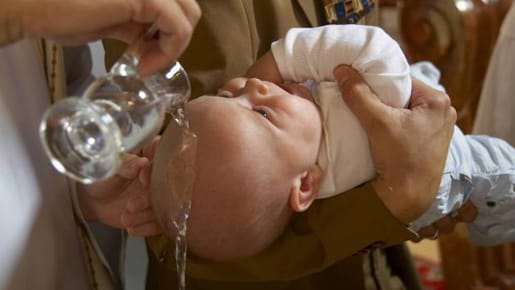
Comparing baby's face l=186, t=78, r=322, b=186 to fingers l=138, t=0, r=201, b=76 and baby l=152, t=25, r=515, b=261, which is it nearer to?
baby l=152, t=25, r=515, b=261

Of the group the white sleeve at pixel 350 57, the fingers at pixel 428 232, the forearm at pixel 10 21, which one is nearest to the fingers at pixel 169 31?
the forearm at pixel 10 21

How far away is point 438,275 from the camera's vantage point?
5.00ft

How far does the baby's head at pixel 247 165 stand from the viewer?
0.70 m

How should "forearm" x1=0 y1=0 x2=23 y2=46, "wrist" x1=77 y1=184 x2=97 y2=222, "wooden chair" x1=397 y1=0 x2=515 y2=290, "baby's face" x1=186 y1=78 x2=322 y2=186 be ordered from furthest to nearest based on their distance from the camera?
"wooden chair" x1=397 y1=0 x2=515 y2=290
"wrist" x1=77 y1=184 x2=97 y2=222
"baby's face" x1=186 y1=78 x2=322 y2=186
"forearm" x1=0 y1=0 x2=23 y2=46

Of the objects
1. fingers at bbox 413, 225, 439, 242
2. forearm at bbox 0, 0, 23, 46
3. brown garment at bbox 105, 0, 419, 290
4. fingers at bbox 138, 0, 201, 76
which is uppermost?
forearm at bbox 0, 0, 23, 46

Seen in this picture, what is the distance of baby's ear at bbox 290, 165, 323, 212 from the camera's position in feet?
2.41

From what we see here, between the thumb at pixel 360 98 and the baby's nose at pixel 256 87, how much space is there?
0.07 meters

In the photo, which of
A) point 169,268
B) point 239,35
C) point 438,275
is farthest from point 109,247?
point 438,275

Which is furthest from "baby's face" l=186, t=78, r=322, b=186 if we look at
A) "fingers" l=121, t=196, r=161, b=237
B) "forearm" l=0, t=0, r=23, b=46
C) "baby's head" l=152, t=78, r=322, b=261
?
"forearm" l=0, t=0, r=23, b=46

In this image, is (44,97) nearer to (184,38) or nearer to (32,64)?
(32,64)

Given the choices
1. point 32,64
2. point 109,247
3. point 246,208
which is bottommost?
point 109,247

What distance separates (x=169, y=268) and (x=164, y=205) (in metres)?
0.19

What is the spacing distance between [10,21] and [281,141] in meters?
0.29

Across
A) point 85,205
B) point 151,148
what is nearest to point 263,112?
point 151,148
